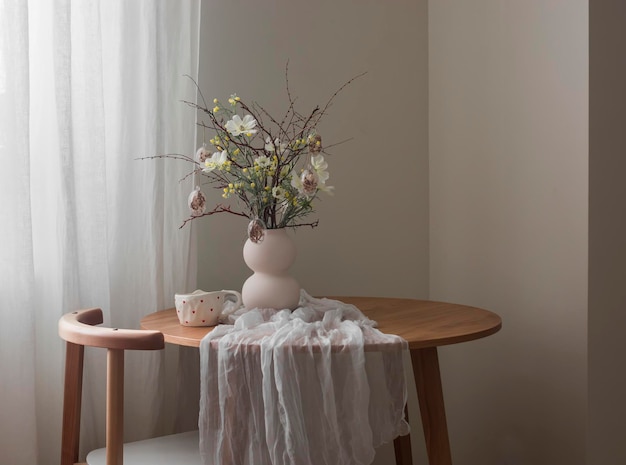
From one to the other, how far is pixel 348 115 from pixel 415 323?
1.01 metres

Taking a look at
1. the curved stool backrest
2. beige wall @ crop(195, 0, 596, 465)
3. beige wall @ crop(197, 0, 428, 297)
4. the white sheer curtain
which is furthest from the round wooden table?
beige wall @ crop(197, 0, 428, 297)

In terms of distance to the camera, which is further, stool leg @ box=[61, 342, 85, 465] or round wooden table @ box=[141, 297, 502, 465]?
stool leg @ box=[61, 342, 85, 465]

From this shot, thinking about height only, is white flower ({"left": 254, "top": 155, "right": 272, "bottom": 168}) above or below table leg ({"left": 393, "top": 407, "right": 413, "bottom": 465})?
above

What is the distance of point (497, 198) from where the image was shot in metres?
2.33

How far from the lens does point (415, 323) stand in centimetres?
167

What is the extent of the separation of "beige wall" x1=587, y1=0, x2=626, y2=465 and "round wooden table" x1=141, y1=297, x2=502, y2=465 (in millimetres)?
450

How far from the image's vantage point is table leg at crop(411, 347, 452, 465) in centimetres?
154

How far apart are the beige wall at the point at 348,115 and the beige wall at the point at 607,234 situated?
2.36 feet

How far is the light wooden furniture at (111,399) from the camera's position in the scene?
1.39 meters

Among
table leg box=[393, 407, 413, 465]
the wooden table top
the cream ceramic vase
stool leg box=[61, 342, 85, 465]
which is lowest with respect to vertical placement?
table leg box=[393, 407, 413, 465]

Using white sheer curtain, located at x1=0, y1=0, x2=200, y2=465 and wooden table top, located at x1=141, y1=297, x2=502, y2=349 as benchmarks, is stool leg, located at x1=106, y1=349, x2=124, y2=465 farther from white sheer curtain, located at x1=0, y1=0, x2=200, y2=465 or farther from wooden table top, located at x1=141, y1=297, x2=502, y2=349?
white sheer curtain, located at x1=0, y1=0, x2=200, y2=465

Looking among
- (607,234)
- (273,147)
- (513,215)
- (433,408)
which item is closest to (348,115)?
(513,215)

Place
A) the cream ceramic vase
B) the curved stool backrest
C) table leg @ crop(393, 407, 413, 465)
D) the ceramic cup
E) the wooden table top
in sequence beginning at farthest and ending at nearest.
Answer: table leg @ crop(393, 407, 413, 465) < the cream ceramic vase < the ceramic cup < the wooden table top < the curved stool backrest

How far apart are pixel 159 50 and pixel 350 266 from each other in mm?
967
